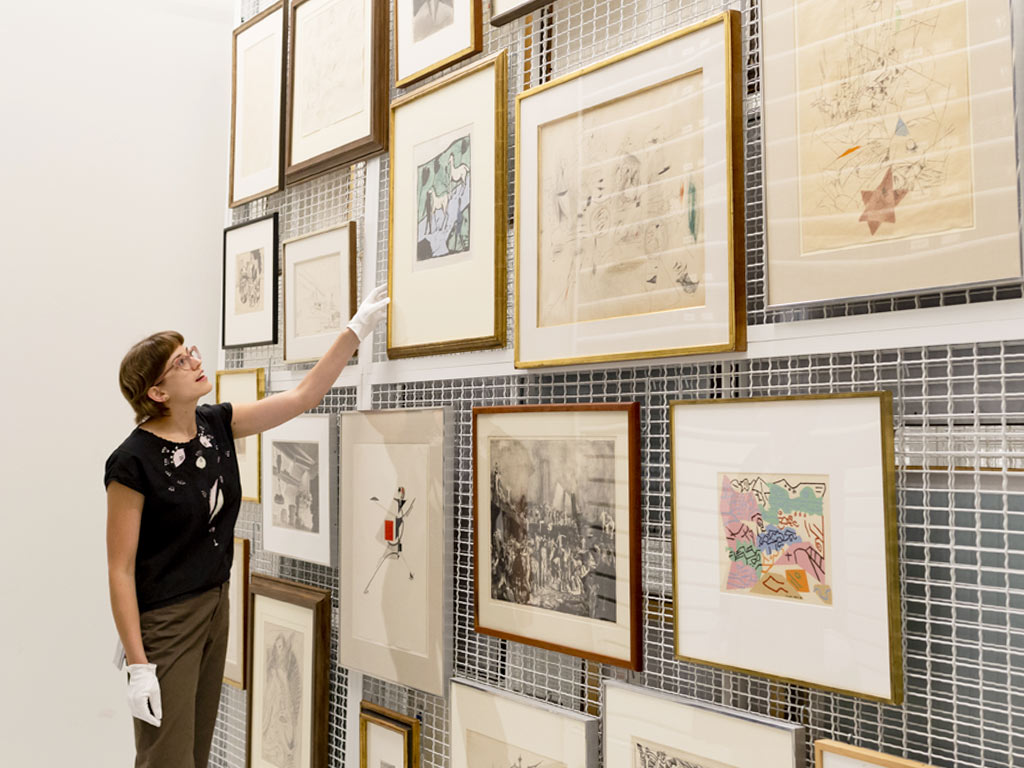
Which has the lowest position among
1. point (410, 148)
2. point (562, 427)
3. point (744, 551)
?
point (744, 551)

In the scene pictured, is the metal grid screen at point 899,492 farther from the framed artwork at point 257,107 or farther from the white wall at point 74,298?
the white wall at point 74,298

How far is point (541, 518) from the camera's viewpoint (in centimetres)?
144

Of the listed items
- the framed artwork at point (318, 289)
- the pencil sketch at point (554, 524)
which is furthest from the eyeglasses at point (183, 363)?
the pencil sketch at point (554, 524)

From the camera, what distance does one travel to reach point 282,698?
207 centimetres

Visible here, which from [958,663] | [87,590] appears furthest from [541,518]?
[87,590]

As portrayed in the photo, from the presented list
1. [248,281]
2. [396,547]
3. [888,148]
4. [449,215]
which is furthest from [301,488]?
[888,148]

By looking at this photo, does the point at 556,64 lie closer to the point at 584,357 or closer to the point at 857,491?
the point at 584,357

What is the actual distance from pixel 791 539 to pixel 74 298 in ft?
7.08

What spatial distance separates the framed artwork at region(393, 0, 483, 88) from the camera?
1.62 metres

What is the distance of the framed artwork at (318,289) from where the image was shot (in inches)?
75.5

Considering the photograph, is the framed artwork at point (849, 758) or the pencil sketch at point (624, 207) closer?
the framed artwork at point (849, 758)

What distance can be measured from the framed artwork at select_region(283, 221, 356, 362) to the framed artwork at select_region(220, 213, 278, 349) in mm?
105

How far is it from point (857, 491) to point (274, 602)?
1553mm

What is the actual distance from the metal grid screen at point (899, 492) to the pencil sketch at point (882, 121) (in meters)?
0.09
